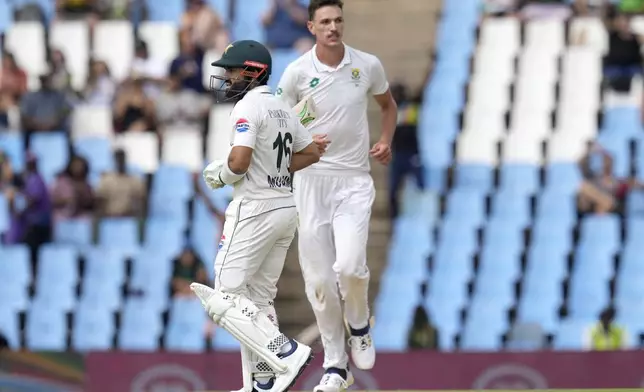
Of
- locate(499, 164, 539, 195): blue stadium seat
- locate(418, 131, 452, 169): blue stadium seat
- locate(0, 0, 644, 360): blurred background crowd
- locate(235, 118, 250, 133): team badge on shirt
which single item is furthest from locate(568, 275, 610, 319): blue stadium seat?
locate(235, 118, 250, 133): team badge on shirt

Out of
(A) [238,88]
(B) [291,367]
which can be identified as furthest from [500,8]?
(B) [291,367]

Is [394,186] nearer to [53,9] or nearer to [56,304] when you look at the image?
[56,304]

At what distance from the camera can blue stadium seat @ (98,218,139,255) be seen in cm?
1404

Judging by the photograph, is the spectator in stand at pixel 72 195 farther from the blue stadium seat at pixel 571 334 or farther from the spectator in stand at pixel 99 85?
the blue stadium seat at pixel 571 334

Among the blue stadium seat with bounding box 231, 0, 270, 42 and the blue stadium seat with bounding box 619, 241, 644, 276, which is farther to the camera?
the blue stadium seat with bounding box 231, 0, 270, 42

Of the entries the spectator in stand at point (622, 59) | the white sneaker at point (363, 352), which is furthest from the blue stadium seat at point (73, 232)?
the white sneaker at point (363, 352)

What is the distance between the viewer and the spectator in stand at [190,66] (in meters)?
15.0

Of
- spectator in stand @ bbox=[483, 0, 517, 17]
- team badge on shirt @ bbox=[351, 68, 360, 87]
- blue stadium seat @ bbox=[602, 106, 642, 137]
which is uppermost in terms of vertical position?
team badge on shirt @ bbox=[351, 68, 360, 87]

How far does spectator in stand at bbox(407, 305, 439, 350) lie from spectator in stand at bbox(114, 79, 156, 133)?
376 centimetres

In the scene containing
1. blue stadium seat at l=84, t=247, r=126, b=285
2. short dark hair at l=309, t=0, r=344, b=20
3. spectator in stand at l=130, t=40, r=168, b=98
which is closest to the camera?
short dark hair at l=309, t=0, r=344, b=20

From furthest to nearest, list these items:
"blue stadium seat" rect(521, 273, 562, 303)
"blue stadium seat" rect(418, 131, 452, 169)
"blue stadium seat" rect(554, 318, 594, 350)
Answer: "blue stadium seat" rect(418, 131, 452, 169), "blue stadium seat" rect(521, 273, 562, 303), "blue stadium seat" rect(554, 318, 594, 350)

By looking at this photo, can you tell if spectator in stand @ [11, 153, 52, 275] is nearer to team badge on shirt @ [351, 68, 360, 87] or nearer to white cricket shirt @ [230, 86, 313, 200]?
team badge on shirt @ [351, 68, 360, 87]

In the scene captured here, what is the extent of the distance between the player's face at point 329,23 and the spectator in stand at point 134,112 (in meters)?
6.78

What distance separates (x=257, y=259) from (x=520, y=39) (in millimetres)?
8337
